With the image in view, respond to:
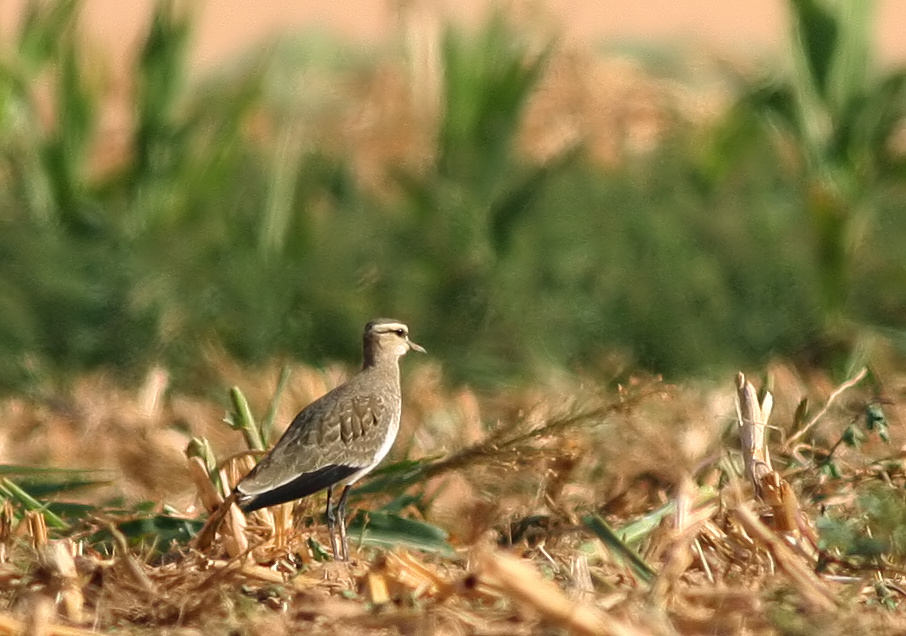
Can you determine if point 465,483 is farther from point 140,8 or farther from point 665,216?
point 140,8

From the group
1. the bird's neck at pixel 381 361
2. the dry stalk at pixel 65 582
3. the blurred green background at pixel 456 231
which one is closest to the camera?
the dry stalk at pixel 65 582

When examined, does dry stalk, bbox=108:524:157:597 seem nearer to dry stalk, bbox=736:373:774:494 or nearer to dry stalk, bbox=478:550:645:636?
dry stalk, bbox=478:550:645:636

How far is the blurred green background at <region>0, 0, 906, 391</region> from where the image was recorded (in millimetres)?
9023

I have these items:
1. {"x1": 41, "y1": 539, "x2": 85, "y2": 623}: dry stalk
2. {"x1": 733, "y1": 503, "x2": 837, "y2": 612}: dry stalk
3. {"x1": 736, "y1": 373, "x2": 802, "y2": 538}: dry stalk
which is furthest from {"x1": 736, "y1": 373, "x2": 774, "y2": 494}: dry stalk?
{"x1": 41, "y1": 539, "x2": 85, "y2": 623}: dry stalk

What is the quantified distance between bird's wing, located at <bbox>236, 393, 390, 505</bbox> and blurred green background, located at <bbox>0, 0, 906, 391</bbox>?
271cm

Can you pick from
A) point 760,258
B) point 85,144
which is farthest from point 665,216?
point 85,144

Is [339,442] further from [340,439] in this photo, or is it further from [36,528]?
[36,528]

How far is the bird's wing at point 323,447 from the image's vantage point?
4.84 metres

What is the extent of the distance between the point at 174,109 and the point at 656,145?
4.01 m

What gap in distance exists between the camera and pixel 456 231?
975cm

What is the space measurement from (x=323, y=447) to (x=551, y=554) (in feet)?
3.48

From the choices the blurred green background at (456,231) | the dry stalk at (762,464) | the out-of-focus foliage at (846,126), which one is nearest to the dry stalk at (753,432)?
the dry stalk at (762,464)

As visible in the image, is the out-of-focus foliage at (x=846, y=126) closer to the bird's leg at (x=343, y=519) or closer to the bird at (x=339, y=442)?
the bird at (x=339, y=442)

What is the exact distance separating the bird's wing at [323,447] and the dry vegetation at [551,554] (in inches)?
4.6
